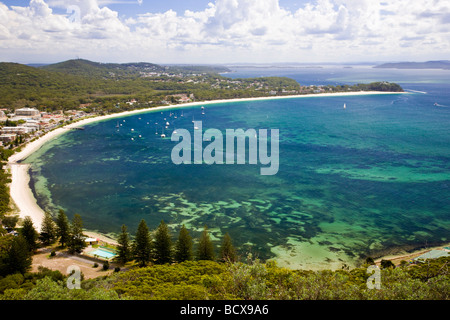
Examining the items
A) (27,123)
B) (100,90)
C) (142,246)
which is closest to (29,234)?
(142,246)

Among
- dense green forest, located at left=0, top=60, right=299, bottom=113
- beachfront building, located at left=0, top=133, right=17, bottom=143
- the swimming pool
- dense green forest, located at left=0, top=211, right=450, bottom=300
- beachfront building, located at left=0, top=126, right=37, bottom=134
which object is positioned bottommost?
the swimming pool

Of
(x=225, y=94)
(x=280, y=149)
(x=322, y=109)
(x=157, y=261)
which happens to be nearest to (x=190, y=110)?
(x=225, y=94)

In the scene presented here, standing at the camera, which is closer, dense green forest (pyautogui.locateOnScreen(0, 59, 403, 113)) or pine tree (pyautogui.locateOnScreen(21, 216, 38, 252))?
pine tree (pyautogui.locateOnScreen(21, 216, 38, 252))

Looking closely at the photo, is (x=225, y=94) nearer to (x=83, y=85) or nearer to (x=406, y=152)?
(x=83, y=85)

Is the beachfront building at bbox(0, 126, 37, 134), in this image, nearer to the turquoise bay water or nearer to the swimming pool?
the turquoise bay water

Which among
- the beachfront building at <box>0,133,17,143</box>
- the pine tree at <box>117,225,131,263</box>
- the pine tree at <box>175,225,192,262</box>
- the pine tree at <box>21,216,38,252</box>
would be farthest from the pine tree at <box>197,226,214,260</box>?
the beachfront building at <box>0,133,17,143</box>

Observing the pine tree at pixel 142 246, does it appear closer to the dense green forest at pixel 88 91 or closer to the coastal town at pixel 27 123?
the coastal town at pixel 27 123

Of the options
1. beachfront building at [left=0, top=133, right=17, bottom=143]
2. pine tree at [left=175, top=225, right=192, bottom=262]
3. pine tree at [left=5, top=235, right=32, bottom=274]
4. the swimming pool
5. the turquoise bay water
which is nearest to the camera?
pine tree at [left=5, top=235, right=32, bottom=274]
